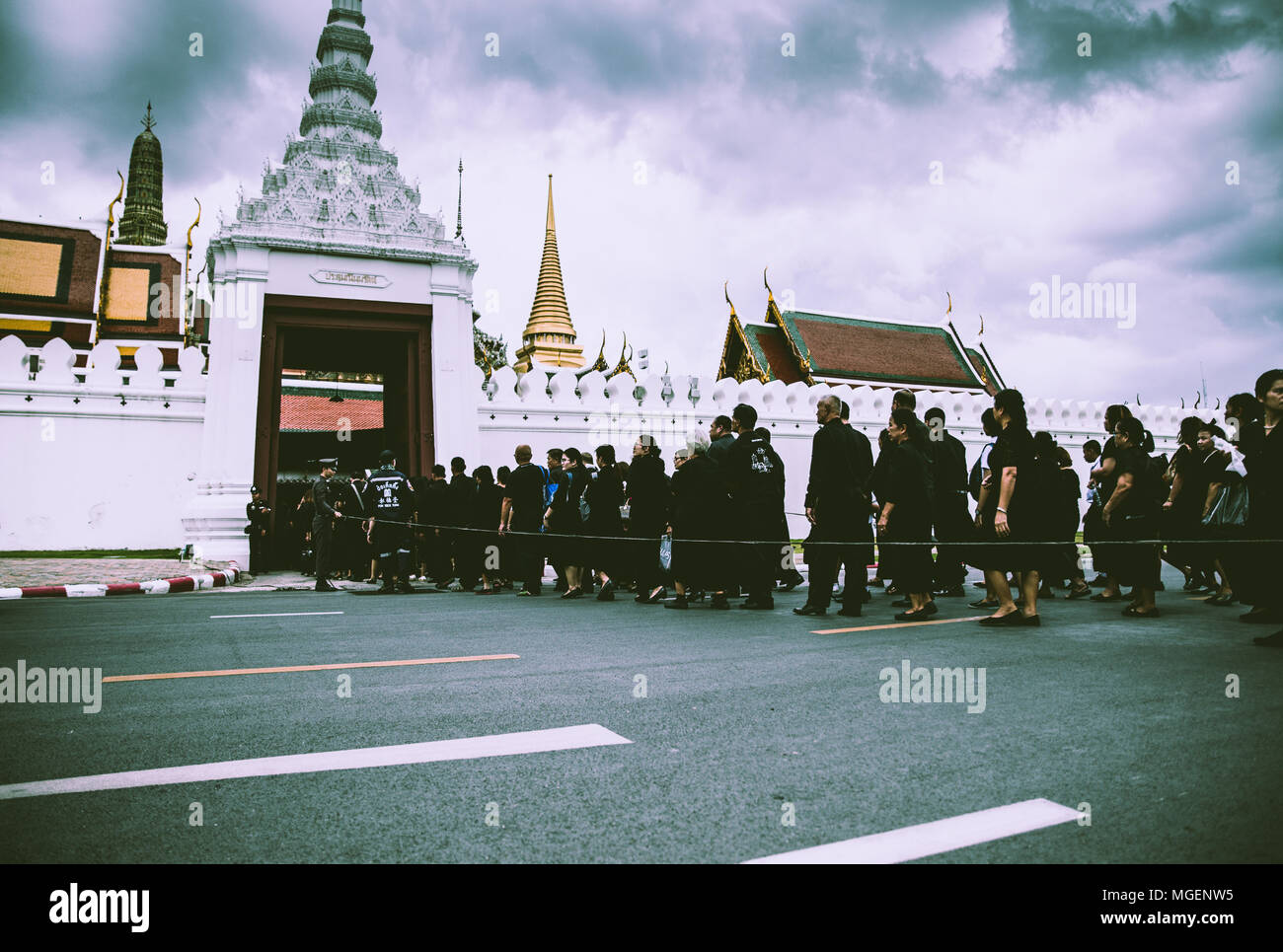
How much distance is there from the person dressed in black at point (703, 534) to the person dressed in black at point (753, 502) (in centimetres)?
16

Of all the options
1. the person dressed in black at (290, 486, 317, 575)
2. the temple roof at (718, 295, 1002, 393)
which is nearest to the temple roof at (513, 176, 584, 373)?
the temple roof at (718, 295, 1002, 393)

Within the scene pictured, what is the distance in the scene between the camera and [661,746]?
11.8 ft

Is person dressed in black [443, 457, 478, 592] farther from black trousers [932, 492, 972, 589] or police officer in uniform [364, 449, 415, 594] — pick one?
black trousers [932, 492, 972, 589]

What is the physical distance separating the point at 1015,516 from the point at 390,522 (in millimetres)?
7631

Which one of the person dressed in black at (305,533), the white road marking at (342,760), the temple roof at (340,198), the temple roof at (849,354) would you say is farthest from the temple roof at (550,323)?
the white road marking at (342,760)

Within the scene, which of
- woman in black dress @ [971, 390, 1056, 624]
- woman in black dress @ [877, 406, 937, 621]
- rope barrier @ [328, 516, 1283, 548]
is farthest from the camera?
woman in black dress @ [877, 406, 937, 621]

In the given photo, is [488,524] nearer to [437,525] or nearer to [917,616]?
[437,525]

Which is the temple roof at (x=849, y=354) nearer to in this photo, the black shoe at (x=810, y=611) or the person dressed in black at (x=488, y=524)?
the person dressed in black at (x=488, y=524)

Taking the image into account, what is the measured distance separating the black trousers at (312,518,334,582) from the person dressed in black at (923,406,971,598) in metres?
7.82

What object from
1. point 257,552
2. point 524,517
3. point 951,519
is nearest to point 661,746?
point 951,519

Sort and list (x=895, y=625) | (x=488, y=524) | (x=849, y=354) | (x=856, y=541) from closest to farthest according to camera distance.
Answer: (x=895, y=625)
(x=856, y=541)
(x=488, y=524)
(x=849, y=354)

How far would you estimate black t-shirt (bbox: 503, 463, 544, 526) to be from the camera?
36.8 ft

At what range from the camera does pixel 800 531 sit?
20078 mm
